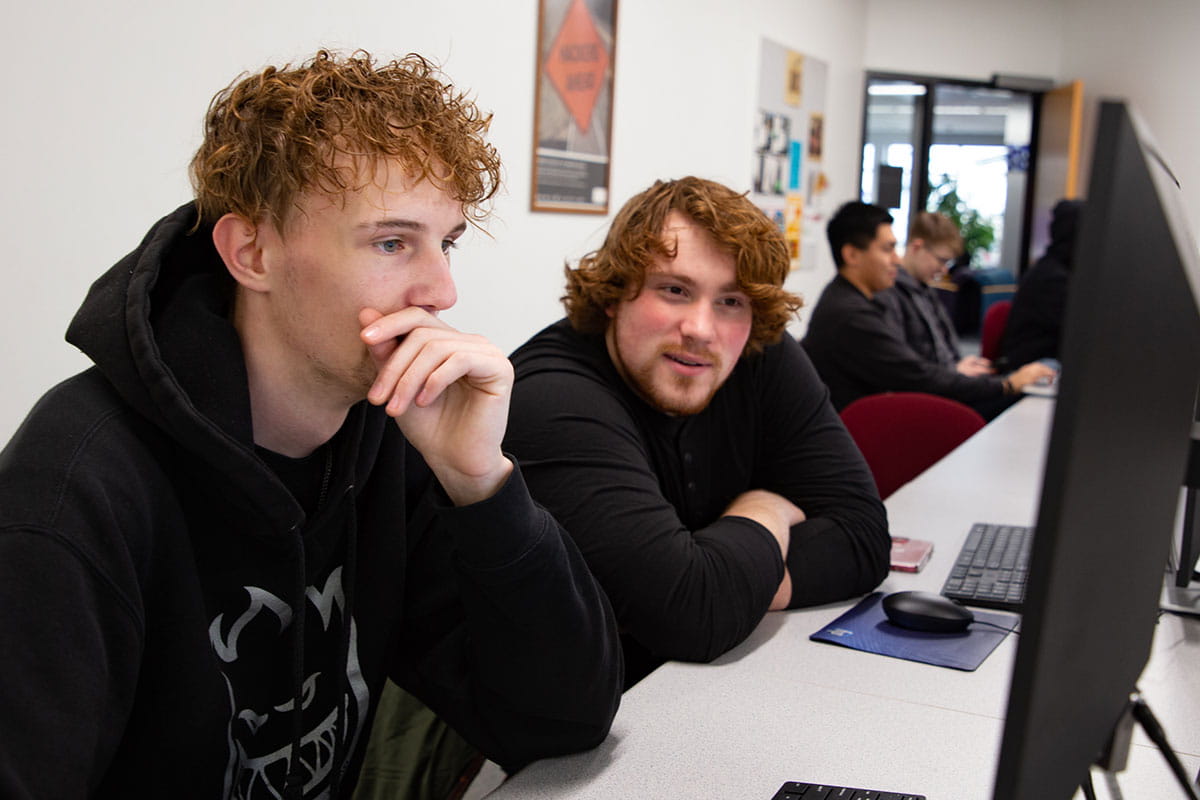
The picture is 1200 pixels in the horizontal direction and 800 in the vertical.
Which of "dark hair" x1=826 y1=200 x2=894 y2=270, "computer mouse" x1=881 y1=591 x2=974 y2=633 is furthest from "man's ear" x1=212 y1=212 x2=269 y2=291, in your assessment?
"dark hair" x1=826 y1=200 x2=894 y2=270

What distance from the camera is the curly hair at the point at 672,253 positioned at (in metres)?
1.59

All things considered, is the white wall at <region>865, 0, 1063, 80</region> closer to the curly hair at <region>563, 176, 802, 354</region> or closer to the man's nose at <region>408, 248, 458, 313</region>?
the curly hair at <region>563, 176, 802, 354</region>

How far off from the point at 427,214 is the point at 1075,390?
74 cm

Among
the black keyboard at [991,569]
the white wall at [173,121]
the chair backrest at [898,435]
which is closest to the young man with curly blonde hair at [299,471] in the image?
the black keyboard at [991,569]

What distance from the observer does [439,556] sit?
124cm

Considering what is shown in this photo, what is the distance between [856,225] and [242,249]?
11.8 feet

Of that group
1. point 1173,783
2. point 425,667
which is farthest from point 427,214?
point 1173,783

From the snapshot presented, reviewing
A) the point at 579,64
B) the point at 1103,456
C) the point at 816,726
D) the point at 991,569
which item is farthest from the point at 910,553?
the point at 579,64

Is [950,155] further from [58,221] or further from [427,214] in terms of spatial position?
[427,214]

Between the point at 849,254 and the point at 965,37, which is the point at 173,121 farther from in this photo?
the point at 965,37

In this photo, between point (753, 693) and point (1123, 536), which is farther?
point (753, 693)

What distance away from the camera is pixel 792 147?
236 inches

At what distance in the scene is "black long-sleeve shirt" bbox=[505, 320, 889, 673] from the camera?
1328mm

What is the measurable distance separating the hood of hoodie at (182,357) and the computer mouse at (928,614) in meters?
0.80
